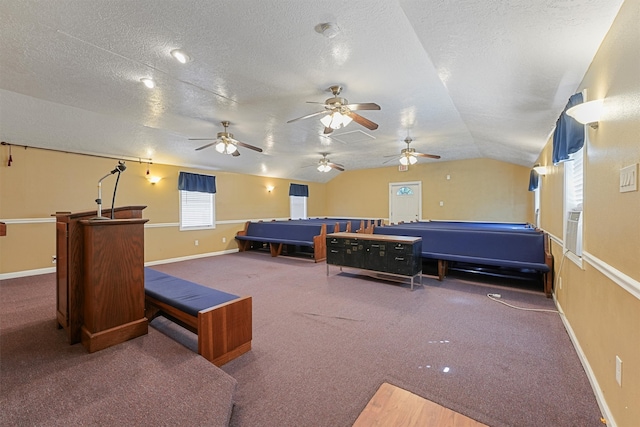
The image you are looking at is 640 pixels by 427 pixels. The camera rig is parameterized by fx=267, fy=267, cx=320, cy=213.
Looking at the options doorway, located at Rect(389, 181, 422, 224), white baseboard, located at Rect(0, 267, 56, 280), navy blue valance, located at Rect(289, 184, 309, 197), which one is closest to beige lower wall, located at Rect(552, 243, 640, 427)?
doorway, located at Rect(389, 181, 422, 224)

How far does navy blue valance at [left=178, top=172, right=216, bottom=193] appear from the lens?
6101 mm

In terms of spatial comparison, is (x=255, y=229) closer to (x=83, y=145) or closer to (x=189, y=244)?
(x=189, y=244)

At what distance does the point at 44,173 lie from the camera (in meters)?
4.42

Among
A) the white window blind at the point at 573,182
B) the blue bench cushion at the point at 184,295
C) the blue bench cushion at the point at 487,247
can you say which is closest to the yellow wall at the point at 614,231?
the white window blind at the point at 573,182

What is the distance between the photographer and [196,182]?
Result: 631 centimetres

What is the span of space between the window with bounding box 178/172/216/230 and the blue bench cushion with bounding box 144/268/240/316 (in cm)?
385

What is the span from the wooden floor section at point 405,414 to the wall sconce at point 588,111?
1.95m

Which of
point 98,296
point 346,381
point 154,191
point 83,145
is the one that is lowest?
point 346,381

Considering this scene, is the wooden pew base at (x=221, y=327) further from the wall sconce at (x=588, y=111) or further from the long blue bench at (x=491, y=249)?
the long blue bench at (x=491, y=249)

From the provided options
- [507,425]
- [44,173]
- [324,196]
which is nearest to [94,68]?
[44,173]

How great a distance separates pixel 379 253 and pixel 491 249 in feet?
5.60

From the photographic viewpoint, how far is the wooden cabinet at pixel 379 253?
3.84 meters

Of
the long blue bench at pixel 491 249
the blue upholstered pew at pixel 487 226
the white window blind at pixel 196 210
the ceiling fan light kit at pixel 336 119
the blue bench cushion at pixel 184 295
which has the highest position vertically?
the ceiling fan light kit at pixel 336 119

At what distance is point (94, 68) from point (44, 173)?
312cm
